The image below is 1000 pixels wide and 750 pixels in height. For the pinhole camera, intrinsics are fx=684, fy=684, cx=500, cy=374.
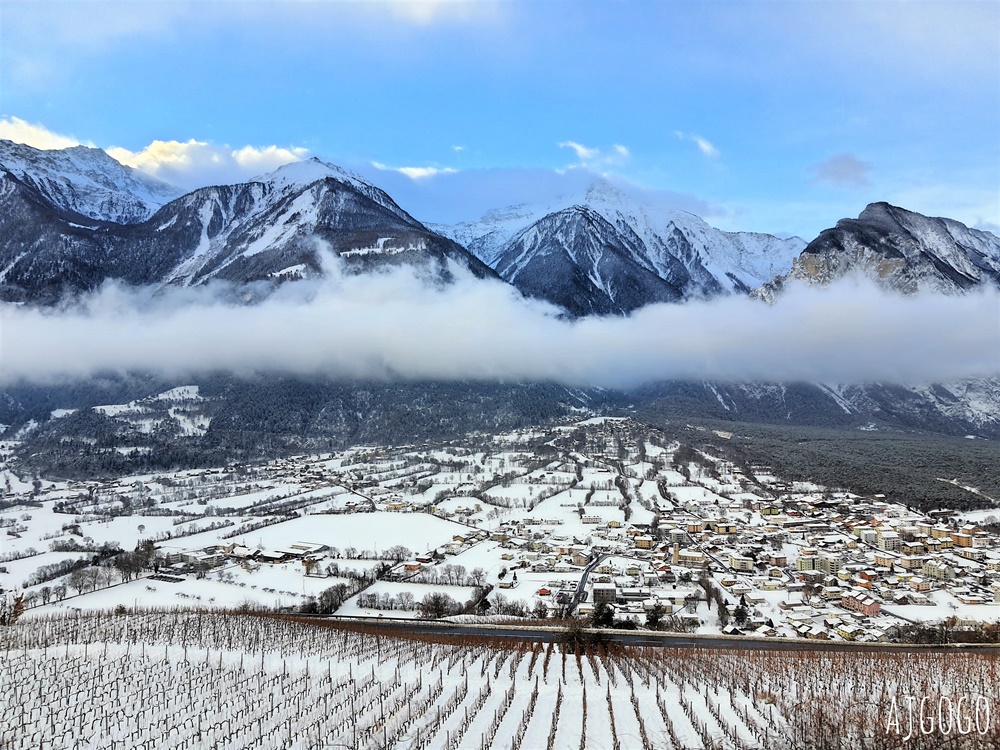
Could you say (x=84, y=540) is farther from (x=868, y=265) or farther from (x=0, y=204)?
(x=0, y=204)

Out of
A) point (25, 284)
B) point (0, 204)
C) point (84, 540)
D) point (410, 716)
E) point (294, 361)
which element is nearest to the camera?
point (410, 716)

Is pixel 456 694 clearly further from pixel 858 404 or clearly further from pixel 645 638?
pixel 858 404

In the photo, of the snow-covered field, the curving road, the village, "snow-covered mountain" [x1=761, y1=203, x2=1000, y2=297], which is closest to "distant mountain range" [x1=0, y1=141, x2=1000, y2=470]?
"snow-covered mountain" [x1=761, y1=203, x2=1000, y2=297]

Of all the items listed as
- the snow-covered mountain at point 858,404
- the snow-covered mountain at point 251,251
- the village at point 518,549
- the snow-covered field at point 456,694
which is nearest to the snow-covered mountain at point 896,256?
the snow-covered mountain at point 858,404

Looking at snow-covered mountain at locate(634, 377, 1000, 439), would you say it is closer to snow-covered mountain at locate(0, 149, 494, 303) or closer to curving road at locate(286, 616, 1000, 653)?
snow-covered mountain at locate(0, 149, 494, 303)

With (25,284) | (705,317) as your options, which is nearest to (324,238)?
(25,284)

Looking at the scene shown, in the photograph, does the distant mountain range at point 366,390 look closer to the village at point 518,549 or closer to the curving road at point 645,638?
the village at point 518,549
